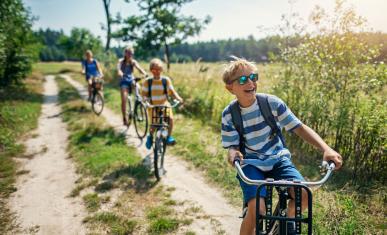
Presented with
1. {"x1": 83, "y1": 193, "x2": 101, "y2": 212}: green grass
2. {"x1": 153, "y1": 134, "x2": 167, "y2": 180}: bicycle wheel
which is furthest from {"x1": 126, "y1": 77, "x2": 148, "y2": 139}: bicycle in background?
{"x1": 83, "y1": 193, "x2": 101, "y2": 212}: green grass

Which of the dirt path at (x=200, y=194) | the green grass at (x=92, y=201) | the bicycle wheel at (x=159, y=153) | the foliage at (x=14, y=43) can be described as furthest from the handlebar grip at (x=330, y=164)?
the foliage at (x=14, y=43)

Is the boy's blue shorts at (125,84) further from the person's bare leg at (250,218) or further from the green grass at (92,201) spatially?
the person's bare leg at (250,218)

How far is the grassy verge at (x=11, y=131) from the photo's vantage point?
5371 millimetres

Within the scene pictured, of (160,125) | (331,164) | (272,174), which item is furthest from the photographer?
(160,125)

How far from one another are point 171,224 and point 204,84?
28.0 feet

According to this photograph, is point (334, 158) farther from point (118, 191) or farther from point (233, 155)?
point (118, 191)

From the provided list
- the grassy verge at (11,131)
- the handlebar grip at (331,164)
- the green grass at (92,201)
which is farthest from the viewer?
the grassy verge at (11,131)

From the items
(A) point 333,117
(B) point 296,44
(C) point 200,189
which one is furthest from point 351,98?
(C) point 200,189

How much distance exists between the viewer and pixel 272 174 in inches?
123

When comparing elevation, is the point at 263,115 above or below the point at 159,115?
above

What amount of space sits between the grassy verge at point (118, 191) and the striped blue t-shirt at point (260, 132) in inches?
77.7

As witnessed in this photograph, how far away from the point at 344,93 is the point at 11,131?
9062mm

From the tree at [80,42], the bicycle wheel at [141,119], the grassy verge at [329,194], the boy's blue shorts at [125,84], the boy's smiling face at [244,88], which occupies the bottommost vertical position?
the grassy verge at [329,194]

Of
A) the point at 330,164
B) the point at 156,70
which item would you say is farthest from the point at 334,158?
the point at 156,70
